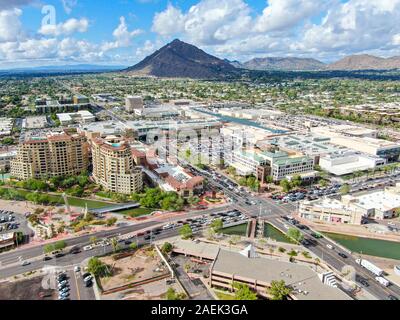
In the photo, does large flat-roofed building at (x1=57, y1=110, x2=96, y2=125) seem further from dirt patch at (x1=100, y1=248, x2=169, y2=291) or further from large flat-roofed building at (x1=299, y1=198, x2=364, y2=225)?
large flat-roofed building at (x1=299, y1=198, x2=364, y2=225)

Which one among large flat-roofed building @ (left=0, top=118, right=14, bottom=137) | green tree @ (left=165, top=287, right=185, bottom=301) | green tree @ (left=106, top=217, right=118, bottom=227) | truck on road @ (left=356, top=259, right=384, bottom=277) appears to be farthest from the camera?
large flat-roofed building @ (left=0, top=118, right=14, bottom=137)

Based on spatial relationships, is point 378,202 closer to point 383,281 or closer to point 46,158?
point 383,281

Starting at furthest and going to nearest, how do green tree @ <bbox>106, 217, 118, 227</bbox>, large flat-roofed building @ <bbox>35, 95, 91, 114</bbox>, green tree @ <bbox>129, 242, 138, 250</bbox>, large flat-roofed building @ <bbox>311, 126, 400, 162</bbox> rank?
large flat-roofed building @ <bbox>35, 95, 91, 114</bbox> < large flat-roofed building @ <bbox>311, 126, 400, 162</bbox> < green tree @ <bbox>106, 217, 118, 227</bbox> < green tree @ <bbox>129, 242, 138, 250</bbox>

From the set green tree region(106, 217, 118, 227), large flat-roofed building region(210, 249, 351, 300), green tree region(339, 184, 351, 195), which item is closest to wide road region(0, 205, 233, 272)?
green tree region(106, 217, 118, 227)

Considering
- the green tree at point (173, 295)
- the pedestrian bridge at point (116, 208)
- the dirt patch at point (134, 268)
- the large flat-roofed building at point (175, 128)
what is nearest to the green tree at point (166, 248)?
the dirt patch at point (134, 268)

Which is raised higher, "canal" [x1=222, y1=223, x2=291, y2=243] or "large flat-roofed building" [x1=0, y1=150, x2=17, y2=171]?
"large flat-roofed building" [x1=0, y1=150, x2=17, y2=171]

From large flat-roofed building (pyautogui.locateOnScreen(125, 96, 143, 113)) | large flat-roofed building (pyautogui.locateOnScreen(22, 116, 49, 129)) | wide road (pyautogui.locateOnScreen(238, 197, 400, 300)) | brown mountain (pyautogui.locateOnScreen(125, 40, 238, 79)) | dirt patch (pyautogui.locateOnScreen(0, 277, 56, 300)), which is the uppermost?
brown mountain (pyautogui.locateOnScreen(125, 40, 238, 79))
